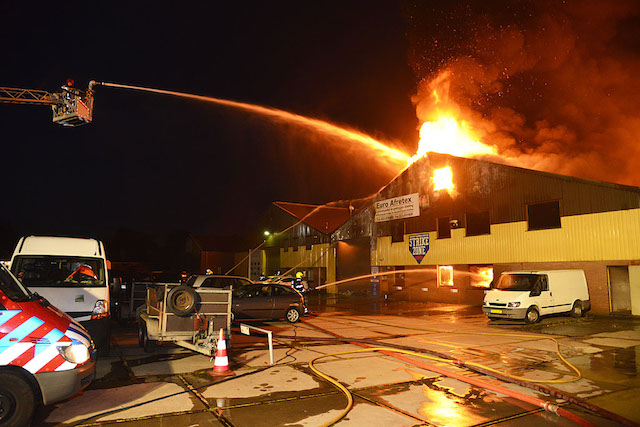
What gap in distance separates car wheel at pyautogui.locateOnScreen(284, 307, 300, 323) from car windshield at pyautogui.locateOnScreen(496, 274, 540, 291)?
8.34 meters

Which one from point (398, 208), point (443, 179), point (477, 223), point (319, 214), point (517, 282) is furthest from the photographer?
point (319, 214)

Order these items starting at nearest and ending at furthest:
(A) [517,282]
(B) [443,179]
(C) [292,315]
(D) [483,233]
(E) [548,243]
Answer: (C) [292,315]
(A) [517,282]
(E) [548,243]
(D) [483,233]
(B) [443,179]

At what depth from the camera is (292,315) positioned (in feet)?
53.2

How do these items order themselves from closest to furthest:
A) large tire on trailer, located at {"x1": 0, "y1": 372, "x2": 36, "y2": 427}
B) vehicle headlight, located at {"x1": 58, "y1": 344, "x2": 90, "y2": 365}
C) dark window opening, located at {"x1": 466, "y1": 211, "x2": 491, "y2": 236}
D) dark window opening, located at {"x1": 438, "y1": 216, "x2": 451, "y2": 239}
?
1. large tire on trailer, located at {"x1": 0, "y1": 372, "x2": 36, "y2": 427}
2. vehicle headlight, located at {"x1": 58, "y1": 344, "x2": 90, "y2": 365}
3. dark window opening, located at {"x1": 466, "y1": 211, "x2": 491, "y2": 236}
4. dark window opening, located at {"x1": 438, "y1": 216, "x2": 451, "y2": 239}

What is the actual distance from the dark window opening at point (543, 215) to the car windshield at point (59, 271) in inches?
828

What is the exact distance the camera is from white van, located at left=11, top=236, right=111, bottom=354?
873 centimetres

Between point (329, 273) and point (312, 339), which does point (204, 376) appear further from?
point (329, 273)

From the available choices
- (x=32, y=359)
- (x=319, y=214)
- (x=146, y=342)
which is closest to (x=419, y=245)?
(x=319, y=214)

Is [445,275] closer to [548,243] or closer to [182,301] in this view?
[548,243]

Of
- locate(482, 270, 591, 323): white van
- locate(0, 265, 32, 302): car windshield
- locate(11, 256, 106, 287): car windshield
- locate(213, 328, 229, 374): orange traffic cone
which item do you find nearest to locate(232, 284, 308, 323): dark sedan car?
locate(11, 256, 106, 287): car windshield

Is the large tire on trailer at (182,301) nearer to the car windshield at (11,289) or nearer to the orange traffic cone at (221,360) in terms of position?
the orange traffic cone at (221,360)

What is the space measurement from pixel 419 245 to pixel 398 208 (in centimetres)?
318

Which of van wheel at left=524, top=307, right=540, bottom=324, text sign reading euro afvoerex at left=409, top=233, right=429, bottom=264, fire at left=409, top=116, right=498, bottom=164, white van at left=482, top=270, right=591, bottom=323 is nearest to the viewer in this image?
white van at left=482, top=270, right=591, bottom=323

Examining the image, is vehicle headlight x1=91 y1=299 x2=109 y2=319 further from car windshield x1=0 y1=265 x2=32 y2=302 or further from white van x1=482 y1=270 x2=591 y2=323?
white van x1=482 y1=270 x2=591 y2=323
